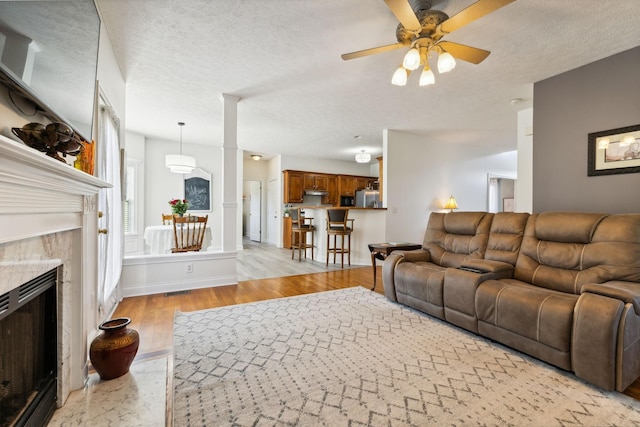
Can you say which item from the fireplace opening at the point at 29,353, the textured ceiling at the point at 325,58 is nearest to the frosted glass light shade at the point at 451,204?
the textured ceiling at the point at 325,58

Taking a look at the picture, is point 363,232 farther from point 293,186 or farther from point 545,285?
point 545,285

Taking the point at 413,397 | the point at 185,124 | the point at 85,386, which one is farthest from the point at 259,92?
the point at 413,397

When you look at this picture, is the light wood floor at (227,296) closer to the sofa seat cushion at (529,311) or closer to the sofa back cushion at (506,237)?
the sofa seat cushion at (529,311)

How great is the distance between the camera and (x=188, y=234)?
4066 millimetres

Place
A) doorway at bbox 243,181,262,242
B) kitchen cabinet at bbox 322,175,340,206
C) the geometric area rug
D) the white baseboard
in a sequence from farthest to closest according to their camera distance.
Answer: doorway at bbox 243,181,262,242, kitchen cabinet at bbox 322,175,340,206, the white baseboard, the geometric area rug

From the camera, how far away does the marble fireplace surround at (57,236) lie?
0.93 m

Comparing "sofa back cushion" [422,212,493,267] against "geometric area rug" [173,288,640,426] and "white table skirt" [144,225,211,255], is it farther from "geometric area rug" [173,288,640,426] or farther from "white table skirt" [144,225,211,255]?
"white table skirt" [144,225,211,255]

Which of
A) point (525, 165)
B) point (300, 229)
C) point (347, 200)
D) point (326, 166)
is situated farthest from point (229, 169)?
point (347, 200)

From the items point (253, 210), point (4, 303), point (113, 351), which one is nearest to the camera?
point (4, 303)

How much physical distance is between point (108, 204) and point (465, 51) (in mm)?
3422

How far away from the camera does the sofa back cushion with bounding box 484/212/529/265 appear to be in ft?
8.63

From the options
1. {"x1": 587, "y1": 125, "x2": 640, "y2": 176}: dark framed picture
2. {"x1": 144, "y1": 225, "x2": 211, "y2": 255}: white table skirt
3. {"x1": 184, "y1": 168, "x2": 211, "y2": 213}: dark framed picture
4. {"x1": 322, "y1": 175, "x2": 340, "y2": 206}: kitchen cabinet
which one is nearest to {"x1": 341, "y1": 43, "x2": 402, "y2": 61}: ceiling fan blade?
{"x1": 587, "y1": 125, "x2": 640, "y2": 176}: dark framed picture

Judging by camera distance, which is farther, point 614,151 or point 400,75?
point 614,151

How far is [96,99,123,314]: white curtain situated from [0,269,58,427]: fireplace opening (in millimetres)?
981
